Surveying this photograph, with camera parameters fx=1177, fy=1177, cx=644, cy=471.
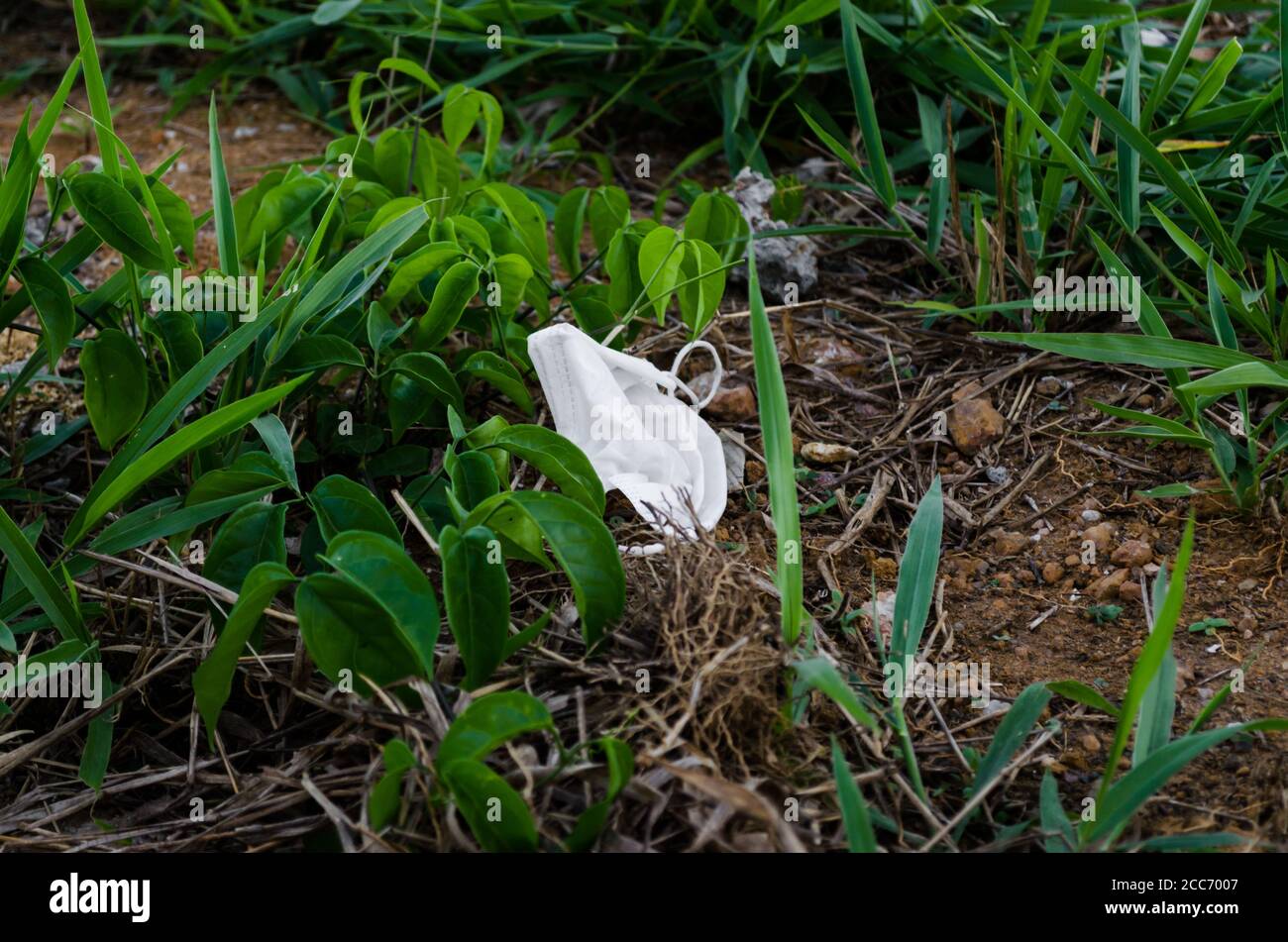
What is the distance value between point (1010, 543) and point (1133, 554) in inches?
6.2

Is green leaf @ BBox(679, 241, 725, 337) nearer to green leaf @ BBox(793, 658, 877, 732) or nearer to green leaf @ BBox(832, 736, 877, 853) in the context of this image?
green leaf @ BBox(793, 658, 877, 732)

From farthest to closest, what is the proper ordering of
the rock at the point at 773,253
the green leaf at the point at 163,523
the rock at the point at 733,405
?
the rock at the point at 773,253, the rock at the point at 733,405, the green leaf at the point at 163,523

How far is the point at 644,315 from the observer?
1.94 m

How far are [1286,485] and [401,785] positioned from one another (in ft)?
3.92

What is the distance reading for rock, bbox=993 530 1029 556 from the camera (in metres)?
1.60

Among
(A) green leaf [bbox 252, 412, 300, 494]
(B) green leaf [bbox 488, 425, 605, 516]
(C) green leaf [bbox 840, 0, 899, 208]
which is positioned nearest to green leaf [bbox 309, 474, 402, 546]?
(A) green leaf [bbox 252, 412, 300, 494]

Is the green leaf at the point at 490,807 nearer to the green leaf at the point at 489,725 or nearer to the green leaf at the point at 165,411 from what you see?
the green leaf at the point at 489,725

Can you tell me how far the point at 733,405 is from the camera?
183cm

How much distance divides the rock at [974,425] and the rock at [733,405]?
0.31 m

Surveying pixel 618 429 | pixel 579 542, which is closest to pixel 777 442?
pixel 579 542

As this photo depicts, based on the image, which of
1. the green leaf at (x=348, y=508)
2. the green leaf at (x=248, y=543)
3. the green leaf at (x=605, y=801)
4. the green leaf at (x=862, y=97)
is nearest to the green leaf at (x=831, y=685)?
the green leaf at (x=605, y=801)

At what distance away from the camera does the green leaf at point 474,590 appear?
1.14 meters

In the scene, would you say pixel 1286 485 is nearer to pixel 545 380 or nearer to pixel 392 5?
pixel 545 380
